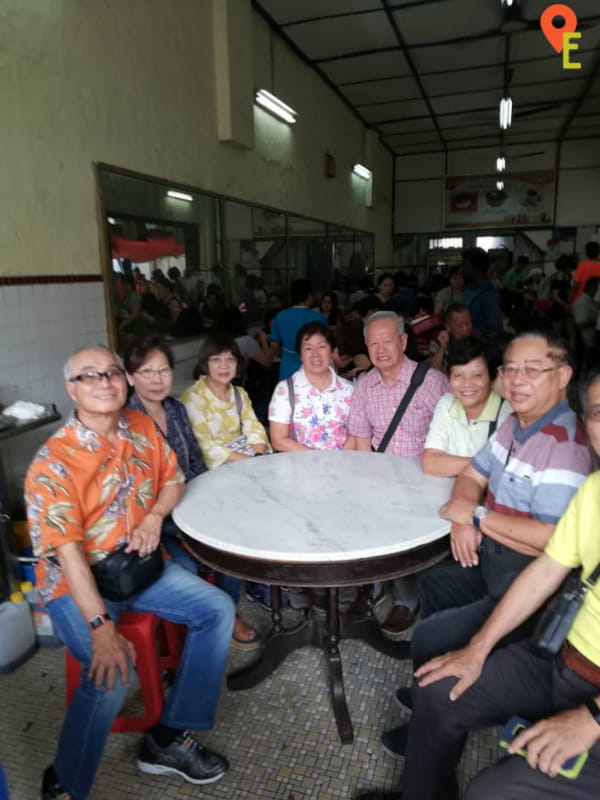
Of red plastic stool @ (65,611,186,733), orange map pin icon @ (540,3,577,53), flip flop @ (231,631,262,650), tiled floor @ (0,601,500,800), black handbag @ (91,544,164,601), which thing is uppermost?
orange map pin icon @ (540,3,577,53)

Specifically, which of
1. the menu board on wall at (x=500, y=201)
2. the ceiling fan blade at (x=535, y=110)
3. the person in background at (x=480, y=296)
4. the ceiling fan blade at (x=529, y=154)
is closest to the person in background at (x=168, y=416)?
the person in background at (x=480, y=296)

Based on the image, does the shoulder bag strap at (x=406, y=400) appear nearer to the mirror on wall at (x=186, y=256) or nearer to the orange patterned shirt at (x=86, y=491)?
the orange patterned shirt at (x=86, y=491)

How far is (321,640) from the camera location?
2.16m

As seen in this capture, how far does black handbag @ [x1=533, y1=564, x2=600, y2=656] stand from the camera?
126 centimetres

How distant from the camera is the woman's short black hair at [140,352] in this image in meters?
2.12

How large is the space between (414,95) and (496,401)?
707 centimetres

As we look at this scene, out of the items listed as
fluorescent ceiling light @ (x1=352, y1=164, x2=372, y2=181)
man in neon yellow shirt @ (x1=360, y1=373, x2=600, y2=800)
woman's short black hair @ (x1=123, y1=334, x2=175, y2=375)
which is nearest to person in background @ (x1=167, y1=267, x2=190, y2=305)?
woman's short black hair @ (x1=123, y1=334, x2=175, y2=375)

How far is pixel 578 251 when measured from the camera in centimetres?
1120

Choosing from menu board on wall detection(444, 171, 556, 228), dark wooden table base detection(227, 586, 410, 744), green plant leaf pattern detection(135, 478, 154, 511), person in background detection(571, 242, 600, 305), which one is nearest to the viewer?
green plant leaf pattern detection(135, 478, 154, 511)

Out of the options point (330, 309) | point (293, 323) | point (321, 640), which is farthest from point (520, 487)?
point (330, 309)

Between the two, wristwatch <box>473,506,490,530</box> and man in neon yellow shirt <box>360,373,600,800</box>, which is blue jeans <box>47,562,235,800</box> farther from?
wristwatch <box>473,506,490,530</box>

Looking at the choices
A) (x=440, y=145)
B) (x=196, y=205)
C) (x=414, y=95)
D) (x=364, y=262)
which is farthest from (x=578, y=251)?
(x=196, y=205)

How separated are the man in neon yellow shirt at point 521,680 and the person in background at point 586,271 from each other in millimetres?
5050

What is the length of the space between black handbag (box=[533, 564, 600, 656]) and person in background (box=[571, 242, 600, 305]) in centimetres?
516
